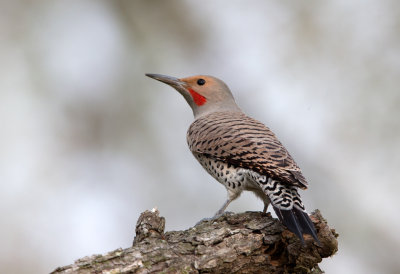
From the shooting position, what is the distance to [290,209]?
3.91m

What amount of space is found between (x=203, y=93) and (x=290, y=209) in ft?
9.17

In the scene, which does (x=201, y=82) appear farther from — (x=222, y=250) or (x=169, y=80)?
(x=222, y=250)

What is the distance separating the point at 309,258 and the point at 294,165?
1.01 meters

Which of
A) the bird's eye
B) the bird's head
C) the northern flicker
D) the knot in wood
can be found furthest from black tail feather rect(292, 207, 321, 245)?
the bird's eye

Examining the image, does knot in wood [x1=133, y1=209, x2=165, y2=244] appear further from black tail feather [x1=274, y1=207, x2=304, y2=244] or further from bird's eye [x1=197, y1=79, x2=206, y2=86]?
bird's eye [x1=197, y1=79, x2=206, y2=86]

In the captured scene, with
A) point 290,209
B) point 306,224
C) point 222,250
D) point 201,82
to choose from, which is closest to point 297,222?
point 306,224

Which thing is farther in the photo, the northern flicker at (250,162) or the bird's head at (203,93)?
the bird's head at (203,93)

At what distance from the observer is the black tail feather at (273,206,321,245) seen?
354cm

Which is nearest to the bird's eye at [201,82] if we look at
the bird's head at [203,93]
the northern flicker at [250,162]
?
the bird's head at [203,93]

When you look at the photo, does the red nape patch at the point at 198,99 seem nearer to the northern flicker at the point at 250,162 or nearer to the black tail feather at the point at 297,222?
the northern flicker at the point at 250,162

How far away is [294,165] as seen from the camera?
445 centimetres

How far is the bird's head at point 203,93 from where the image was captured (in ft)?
21.0

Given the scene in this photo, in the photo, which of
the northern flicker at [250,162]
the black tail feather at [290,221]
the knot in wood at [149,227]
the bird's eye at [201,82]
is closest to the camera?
the black tail feather at [290,221]

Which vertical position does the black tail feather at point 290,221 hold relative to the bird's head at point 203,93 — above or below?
below
